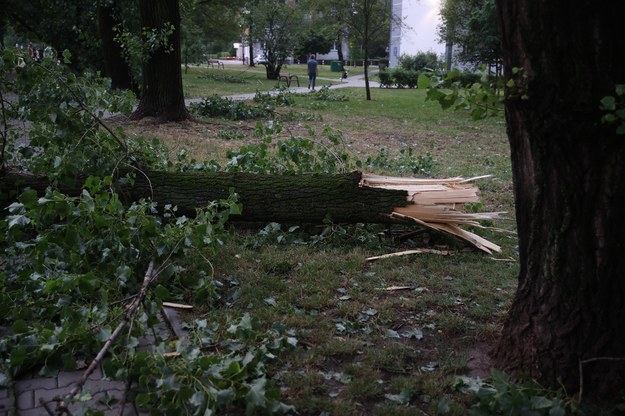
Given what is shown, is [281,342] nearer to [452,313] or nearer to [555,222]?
[452,313]

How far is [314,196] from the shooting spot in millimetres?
5703

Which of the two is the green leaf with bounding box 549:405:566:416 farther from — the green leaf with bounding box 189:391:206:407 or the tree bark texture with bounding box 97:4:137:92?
the tree bark texture with bounding box 97:4:137:92

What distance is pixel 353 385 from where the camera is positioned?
3322 mm

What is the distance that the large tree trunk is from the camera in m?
2.78

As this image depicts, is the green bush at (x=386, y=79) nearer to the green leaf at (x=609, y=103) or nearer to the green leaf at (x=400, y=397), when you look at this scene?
the green leaf at (x=400, y=397)

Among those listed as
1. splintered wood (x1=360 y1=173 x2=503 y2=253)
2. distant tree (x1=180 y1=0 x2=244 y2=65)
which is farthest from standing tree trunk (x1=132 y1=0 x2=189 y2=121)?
distant tree (x1=180 y1=0 x2=244 y2=65)

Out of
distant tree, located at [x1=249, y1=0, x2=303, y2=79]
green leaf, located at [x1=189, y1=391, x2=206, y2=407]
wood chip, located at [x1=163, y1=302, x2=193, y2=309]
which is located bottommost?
wood chip, located at [x1=163, y1=302, x2=193, y2=309]

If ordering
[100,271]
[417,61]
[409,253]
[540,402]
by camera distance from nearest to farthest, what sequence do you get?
1. [540,402]
2. [100,271]
3. [409,253]
4. [417,61]

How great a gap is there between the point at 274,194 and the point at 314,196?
1.18 ft

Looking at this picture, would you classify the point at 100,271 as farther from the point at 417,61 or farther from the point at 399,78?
the point at 417,61

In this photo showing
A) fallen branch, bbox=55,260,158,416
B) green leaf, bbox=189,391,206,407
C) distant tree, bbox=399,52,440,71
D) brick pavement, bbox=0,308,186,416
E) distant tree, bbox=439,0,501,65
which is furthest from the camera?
distant tree, bbox=399,52,440,71

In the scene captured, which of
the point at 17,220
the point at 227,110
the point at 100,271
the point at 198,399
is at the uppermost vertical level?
the point at 227,110

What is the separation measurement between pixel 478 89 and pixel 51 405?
2558 mm

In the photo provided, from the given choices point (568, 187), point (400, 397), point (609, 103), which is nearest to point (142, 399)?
point (400, 397)
